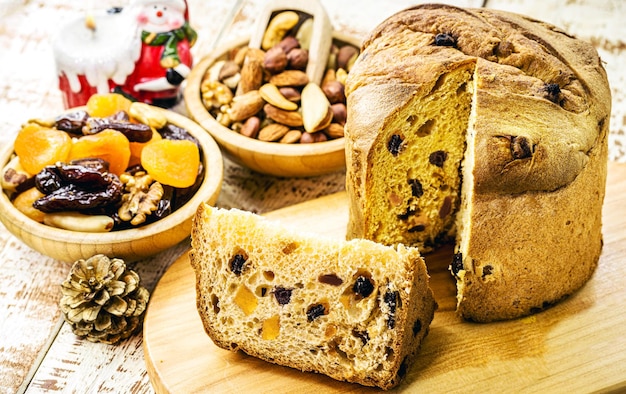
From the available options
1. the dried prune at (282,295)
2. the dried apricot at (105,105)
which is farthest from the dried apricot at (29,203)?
the dried prune at (282,295)

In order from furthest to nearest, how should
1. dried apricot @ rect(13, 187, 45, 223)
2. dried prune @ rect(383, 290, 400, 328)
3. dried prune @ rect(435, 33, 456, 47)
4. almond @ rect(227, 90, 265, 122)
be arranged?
almond @ rect(227, 90, 265, 122) → dried apricot @ rect(13, 187, 45, 223) → dried prune @ rect(435, 33, 456, 47) → dried prune @ rect(383, 290, 400, 328)

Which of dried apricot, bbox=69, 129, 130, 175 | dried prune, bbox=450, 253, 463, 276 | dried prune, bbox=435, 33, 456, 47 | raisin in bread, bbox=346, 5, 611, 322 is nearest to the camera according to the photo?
raisin in bread, bbox=346, 5, 611, 322

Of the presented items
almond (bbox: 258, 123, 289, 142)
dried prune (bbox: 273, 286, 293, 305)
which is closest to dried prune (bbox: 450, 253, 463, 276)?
dried prune (bbox: 273, 286, 293, 305)

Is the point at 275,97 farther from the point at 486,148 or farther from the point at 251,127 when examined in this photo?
the point at 486,148

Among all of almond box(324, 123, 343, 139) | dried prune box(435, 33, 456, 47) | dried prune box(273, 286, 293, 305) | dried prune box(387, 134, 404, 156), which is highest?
dried prune box(435, 33, 456, 47)

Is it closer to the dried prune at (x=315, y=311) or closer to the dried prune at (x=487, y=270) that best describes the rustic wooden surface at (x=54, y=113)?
the dried prune at (x=487, y=270)

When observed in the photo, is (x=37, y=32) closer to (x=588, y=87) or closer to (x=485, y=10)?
(x=485, y=10)

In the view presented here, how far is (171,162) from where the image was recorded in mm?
2561

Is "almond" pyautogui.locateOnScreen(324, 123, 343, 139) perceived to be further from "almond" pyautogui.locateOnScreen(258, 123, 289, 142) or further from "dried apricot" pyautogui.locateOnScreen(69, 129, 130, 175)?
"dried apricot" pyautogui.locateOnScreen(69, 129, 130, 175)

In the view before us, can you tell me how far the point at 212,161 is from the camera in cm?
271

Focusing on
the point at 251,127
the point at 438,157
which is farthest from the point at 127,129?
the point at 438,157

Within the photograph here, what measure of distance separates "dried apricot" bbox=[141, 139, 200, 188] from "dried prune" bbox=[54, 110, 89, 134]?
0.90ft

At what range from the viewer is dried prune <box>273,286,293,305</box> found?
6.88 feet

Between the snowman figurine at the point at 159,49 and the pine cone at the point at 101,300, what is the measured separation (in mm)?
1010
